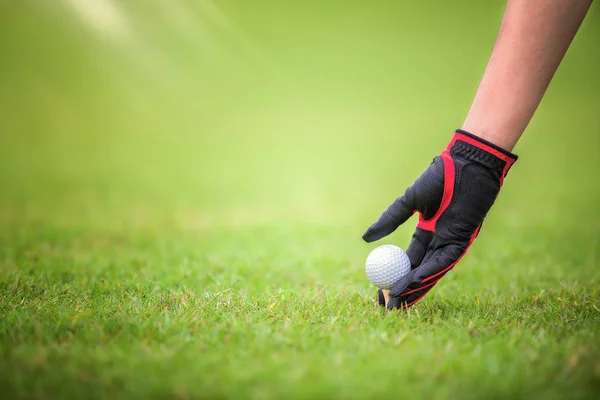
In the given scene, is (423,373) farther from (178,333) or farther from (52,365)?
(52,365)

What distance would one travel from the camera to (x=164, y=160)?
472 inches

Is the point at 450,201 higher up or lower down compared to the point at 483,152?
lower down

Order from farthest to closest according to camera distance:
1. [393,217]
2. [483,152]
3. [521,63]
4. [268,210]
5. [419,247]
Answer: [268,210] → [419,247] → [393,217] → [483,152] → [521,63]

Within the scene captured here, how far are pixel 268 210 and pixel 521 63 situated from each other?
580cm

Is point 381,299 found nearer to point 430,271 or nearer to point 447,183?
point 430,271

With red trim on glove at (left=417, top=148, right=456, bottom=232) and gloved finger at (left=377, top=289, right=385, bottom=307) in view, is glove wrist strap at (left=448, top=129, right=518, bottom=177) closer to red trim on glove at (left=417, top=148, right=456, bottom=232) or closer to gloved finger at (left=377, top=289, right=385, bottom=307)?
red trim on glove at (left=417, top=148, right=456, bottom=232)

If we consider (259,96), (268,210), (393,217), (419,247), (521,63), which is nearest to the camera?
(521,63)

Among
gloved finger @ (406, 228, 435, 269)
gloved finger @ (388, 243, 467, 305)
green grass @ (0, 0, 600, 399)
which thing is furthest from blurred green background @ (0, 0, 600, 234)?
gloved finger @ (388, 243, 467, 305)

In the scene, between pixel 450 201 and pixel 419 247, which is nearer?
pixel 450 201

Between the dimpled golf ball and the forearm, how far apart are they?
879 millimetres

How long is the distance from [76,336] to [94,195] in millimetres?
6547

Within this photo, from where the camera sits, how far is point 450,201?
9.07 ft

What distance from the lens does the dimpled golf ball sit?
2.87 meters

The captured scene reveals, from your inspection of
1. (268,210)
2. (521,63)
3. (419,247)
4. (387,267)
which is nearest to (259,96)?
(268,210)
